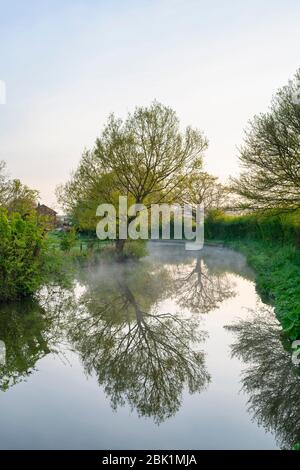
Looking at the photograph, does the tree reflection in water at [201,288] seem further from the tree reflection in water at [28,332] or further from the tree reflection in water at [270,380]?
the tree reflection in water at [28,332]

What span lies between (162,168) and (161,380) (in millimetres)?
19834

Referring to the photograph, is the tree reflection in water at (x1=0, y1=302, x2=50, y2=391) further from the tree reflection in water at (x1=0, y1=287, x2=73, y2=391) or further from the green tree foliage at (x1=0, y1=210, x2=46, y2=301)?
the green tree foliage at (x1=0, y1=210, x2=46, y2=301)

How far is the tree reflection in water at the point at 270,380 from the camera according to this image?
5.18 meters

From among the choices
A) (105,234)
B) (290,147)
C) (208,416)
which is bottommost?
(208,416)

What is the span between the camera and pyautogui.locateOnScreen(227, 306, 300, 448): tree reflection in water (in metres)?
5.18

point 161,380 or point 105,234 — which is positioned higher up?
point 105,234

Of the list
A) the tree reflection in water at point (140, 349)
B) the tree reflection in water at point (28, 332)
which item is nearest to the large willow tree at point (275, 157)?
the tree reflection in water at point (140, 349)

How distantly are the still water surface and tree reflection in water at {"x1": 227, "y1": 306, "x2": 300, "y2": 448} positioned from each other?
17 millimetres

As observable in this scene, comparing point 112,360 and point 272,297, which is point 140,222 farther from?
point 112,360

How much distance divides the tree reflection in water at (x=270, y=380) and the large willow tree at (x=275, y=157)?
31.6 feet

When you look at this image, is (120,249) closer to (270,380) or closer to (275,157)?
(275,157)
